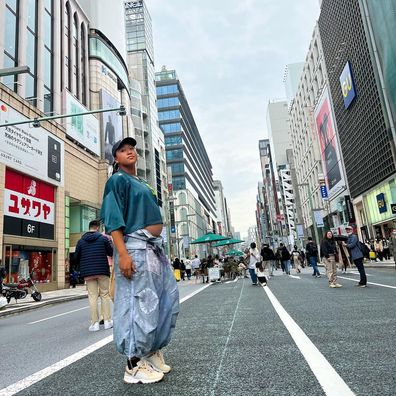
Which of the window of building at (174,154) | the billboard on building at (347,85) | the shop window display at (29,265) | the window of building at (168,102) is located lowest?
the shop window display at (29,265)

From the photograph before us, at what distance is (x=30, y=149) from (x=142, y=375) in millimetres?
23793

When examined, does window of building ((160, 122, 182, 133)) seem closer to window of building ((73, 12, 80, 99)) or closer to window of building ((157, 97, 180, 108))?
window of building ((157, 97, 180, 108))

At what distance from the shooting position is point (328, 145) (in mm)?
46062

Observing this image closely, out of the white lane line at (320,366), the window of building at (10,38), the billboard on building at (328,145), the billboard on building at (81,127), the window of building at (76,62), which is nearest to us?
the white lane line at (320,366)

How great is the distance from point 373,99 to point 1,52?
2877 centimetres

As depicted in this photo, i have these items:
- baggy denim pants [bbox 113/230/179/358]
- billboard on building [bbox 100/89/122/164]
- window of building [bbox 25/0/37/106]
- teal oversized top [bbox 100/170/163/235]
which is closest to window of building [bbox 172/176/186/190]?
billboard on building [bbox 100/89/122/164]

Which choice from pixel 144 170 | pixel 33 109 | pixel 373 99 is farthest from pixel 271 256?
pixel 144 170

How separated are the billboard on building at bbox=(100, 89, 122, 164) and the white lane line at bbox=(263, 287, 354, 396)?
127 ft

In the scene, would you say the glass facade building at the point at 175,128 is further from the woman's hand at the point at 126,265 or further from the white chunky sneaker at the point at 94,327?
the woman's hand at the point at 126,265

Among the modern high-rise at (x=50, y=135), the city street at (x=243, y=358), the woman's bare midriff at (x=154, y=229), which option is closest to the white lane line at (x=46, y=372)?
the city street at (x=243, y=358)

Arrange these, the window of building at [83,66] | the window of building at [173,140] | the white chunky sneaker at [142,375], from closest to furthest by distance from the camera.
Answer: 1. the white chunky sneaker at [142,375]
2. the window of building at [83,66]
3. the window of building at [173,140]

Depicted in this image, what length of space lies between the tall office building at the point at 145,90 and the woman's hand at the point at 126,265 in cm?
5518

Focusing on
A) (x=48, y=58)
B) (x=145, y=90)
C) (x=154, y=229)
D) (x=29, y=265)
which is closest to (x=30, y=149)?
(x=29, y=265)

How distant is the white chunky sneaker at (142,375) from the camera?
99.8 inches
